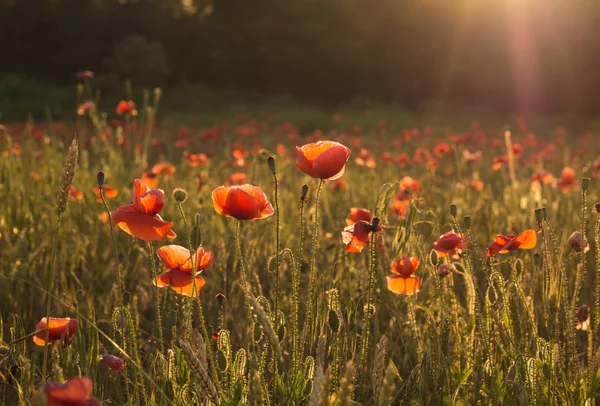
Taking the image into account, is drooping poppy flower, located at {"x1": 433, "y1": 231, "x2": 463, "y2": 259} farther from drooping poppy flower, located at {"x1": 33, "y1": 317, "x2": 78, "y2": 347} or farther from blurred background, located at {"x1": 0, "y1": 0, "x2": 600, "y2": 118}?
blurred background, located at {"x1": 0, "y1": 0, "x2": 600, "y2": 118}

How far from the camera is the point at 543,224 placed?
153cm

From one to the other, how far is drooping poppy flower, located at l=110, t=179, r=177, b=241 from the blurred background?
20.1m

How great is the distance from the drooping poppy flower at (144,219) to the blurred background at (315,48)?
66.0ft

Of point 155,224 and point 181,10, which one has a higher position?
point 181,10

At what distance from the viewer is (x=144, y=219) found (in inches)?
46.7

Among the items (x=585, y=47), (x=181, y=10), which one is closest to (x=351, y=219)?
(x=585, y=47)

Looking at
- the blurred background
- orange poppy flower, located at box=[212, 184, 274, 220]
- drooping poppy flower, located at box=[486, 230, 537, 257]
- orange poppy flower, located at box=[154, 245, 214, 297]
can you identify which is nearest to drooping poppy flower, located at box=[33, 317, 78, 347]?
Result: orange poppy flower, located at box=[154, 245, 214, 297]

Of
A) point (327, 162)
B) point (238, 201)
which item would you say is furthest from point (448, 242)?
point (238, 201)

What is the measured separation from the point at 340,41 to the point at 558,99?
24.2 ft

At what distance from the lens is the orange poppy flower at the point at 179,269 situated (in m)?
1.24

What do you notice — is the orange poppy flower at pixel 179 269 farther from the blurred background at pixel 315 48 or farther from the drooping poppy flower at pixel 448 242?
the blurred background at pixel 315 48

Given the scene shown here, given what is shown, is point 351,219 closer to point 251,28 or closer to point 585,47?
point 585,47

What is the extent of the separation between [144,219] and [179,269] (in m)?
0.14

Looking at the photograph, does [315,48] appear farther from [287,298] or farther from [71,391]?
[71,391]
